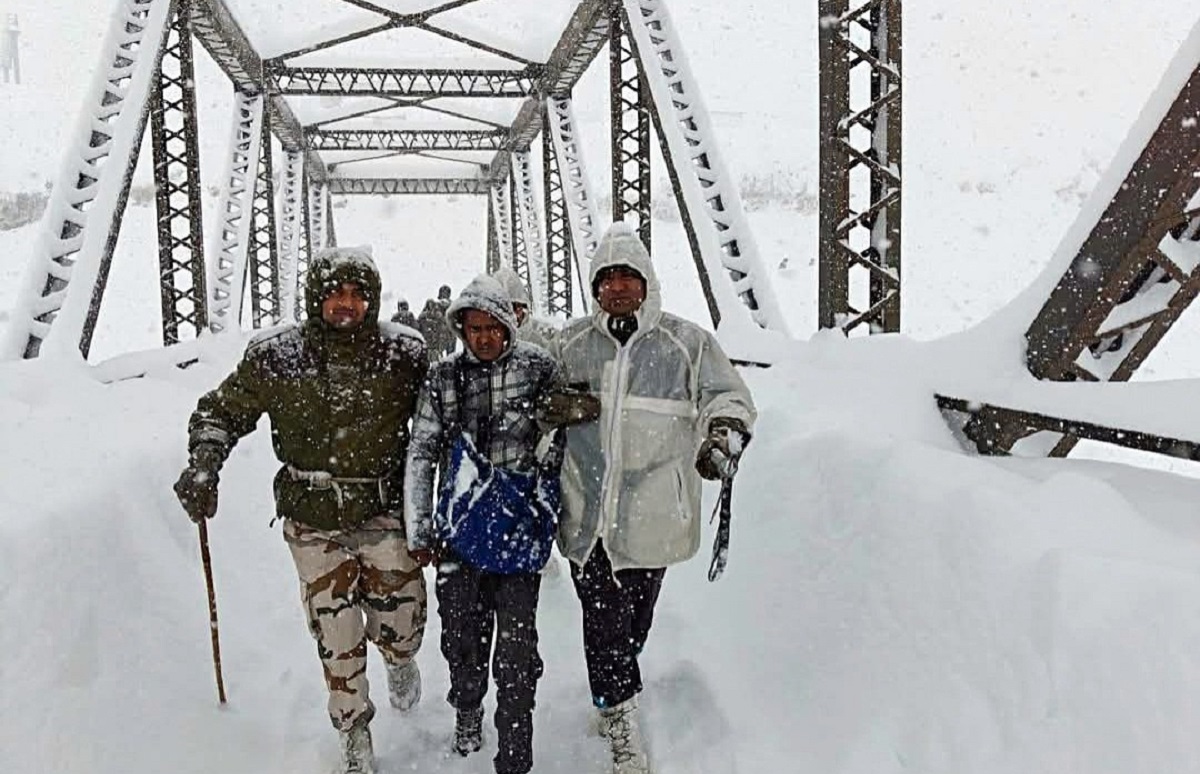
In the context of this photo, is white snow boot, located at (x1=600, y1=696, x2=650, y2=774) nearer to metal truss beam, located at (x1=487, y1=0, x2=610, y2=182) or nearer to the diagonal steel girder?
metal truss beam, located at (x1=487, y1=0, x2=610, y2=182)

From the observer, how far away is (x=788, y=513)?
4.39 metres

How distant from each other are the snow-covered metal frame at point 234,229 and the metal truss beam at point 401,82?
141cm

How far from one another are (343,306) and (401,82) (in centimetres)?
1450

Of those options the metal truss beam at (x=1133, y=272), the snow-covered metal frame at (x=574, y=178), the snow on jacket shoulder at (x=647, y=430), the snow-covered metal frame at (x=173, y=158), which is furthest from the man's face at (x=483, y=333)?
the snow-covered metal frame at (x=574, y=178)

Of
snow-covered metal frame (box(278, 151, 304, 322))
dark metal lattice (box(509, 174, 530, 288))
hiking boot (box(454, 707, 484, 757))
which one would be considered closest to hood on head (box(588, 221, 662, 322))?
hiking boot (box(454, 707, 484, 757))

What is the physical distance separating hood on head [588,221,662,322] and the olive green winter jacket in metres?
0.79

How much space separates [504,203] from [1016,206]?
28847 millimetres

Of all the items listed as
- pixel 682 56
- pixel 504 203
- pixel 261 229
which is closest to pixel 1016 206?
pixel 504 203

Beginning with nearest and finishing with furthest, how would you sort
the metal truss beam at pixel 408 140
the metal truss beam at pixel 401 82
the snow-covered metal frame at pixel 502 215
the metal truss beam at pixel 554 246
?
1. the metal truss beam at pixel 401 82
2. the metal truss beam at pixel 554 246
3. the metal truss beam at pixel 408 140
4. the snow-covered metal frame at pixel 502 215

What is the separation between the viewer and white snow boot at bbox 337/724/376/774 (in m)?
3.35

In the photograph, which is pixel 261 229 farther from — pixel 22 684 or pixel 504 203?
pixel 22 684

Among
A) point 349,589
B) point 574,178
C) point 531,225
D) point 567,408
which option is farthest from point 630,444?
point 531,225

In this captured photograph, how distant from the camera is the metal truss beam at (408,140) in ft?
73.7

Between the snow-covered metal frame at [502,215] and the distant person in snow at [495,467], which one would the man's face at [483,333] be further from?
the snow-covered metal frame at [502,215]
